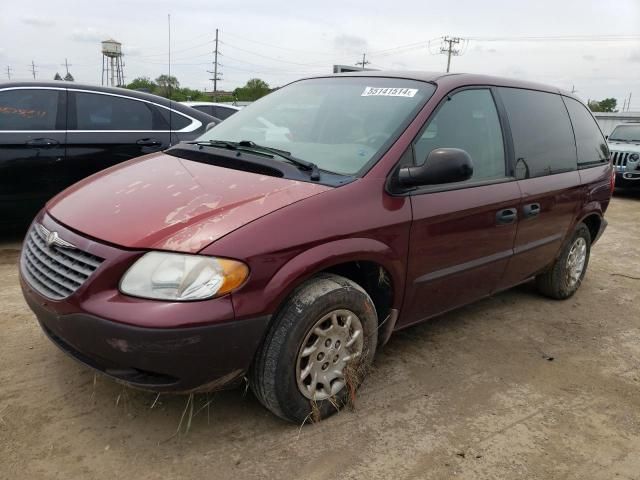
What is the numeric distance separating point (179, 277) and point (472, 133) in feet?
6.74

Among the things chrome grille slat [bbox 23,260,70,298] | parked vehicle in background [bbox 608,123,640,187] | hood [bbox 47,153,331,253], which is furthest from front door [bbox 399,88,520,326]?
parked vehicle in background [bbox 608,123,640,187]

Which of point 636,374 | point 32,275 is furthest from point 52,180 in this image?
point 636,374

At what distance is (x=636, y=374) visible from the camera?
334cm

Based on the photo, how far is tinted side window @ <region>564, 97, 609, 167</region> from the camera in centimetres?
426

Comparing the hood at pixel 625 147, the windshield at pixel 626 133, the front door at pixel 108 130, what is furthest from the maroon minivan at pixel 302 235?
the windshield at pixel 626 133

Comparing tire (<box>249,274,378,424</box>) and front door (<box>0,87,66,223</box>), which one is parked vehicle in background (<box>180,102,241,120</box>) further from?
tire (<box>249,274,378,424</box>)

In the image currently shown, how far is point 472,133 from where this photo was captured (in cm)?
327

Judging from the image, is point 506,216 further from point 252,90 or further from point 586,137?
point 252,90

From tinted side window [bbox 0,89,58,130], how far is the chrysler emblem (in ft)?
9.46

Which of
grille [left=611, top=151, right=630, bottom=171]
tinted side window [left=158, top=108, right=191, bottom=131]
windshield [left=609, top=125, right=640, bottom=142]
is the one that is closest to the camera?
tinted side window [left=158, top=108, right=191, bottom=131]

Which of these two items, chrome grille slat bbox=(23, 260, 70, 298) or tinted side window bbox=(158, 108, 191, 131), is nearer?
chrome grille slat bbox=(23, 260, 70, 298)

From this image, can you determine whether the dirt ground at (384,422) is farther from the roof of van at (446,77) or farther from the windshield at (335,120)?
the roof of van at (446,77)

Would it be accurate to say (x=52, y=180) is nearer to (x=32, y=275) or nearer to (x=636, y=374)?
(x=32, y=275)

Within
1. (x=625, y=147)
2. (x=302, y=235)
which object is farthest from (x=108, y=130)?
(x=625, y=147)
